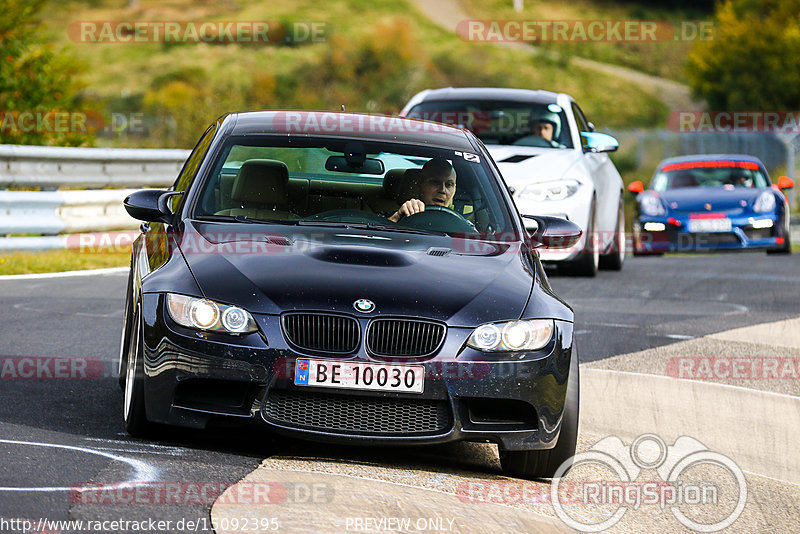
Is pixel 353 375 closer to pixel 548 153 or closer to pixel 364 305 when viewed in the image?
pixel 364 305

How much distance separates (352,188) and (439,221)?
887 millimetres

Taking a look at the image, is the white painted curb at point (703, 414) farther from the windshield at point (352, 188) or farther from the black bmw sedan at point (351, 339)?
the black bmw sedan at point (351, 339)

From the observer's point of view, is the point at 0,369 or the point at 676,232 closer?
the point at 0,369

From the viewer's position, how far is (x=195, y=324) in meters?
5.45

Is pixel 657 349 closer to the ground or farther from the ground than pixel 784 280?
farther from the ground

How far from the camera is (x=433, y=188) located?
689 cm

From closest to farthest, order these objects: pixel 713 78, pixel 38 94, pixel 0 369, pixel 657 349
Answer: pixel 0 369, pixel 657 349, pixel 38 94, pixel 713 78

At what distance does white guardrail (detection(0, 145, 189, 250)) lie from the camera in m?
13.4

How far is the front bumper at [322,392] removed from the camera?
211 inches

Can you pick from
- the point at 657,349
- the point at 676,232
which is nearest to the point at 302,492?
the point at 657,349

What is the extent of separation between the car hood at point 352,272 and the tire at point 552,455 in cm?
45

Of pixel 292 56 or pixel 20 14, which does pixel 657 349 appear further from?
pixel 292 56

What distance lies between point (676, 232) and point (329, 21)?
84926 millimetres

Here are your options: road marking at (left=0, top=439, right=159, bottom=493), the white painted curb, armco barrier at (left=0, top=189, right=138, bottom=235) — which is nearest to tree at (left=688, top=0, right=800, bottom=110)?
armco barrier at (left=0, top=189, right=138, bottom=235)
